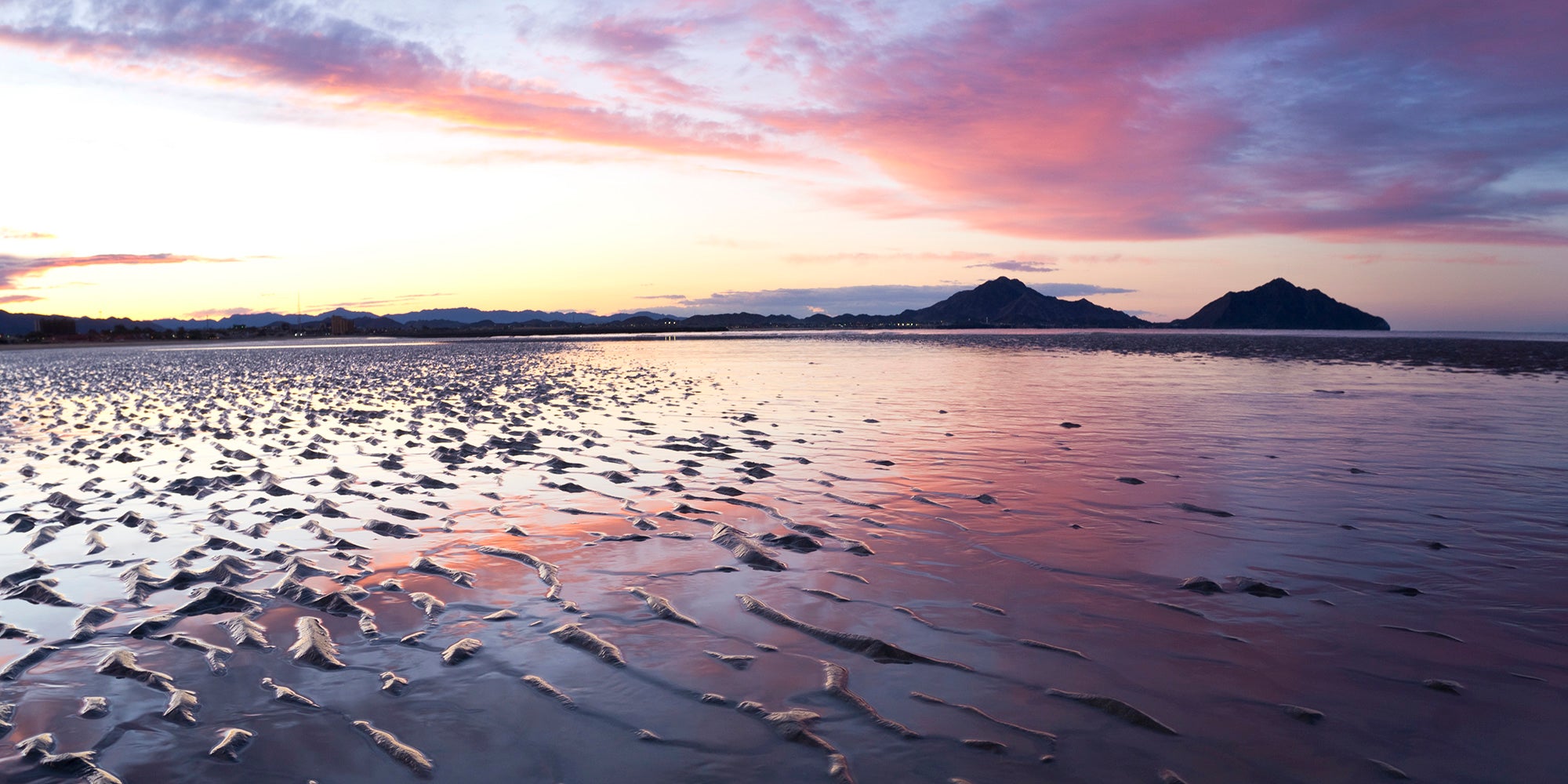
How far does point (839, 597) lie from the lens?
297 inches

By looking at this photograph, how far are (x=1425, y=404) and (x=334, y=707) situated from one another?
30328mm

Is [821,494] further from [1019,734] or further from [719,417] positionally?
[719,417]

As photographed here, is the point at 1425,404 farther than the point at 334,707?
Yes

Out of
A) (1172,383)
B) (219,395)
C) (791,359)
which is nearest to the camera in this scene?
(219,395)

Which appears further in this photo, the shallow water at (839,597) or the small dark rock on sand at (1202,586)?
the small dark rock on sand at (1202,586)

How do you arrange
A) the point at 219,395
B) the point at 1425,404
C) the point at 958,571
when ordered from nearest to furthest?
the point at 958,571 < the point at 1425,404 < the point at 219,395

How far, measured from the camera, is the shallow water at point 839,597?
15.8ft

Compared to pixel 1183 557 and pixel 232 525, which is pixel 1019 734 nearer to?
pixel 1183 557

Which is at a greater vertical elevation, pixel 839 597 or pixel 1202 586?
pixel 1202 586

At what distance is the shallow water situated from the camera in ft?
15.8

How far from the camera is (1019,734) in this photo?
4.91m

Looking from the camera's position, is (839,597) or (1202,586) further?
(1202,586)

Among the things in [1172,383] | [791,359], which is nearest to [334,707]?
[1172,383]

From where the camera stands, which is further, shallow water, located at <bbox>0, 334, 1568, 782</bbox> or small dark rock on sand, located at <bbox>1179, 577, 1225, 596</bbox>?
small dark rock on sand, located at <bbox>1179, 577, 1225, 596</bbox>
